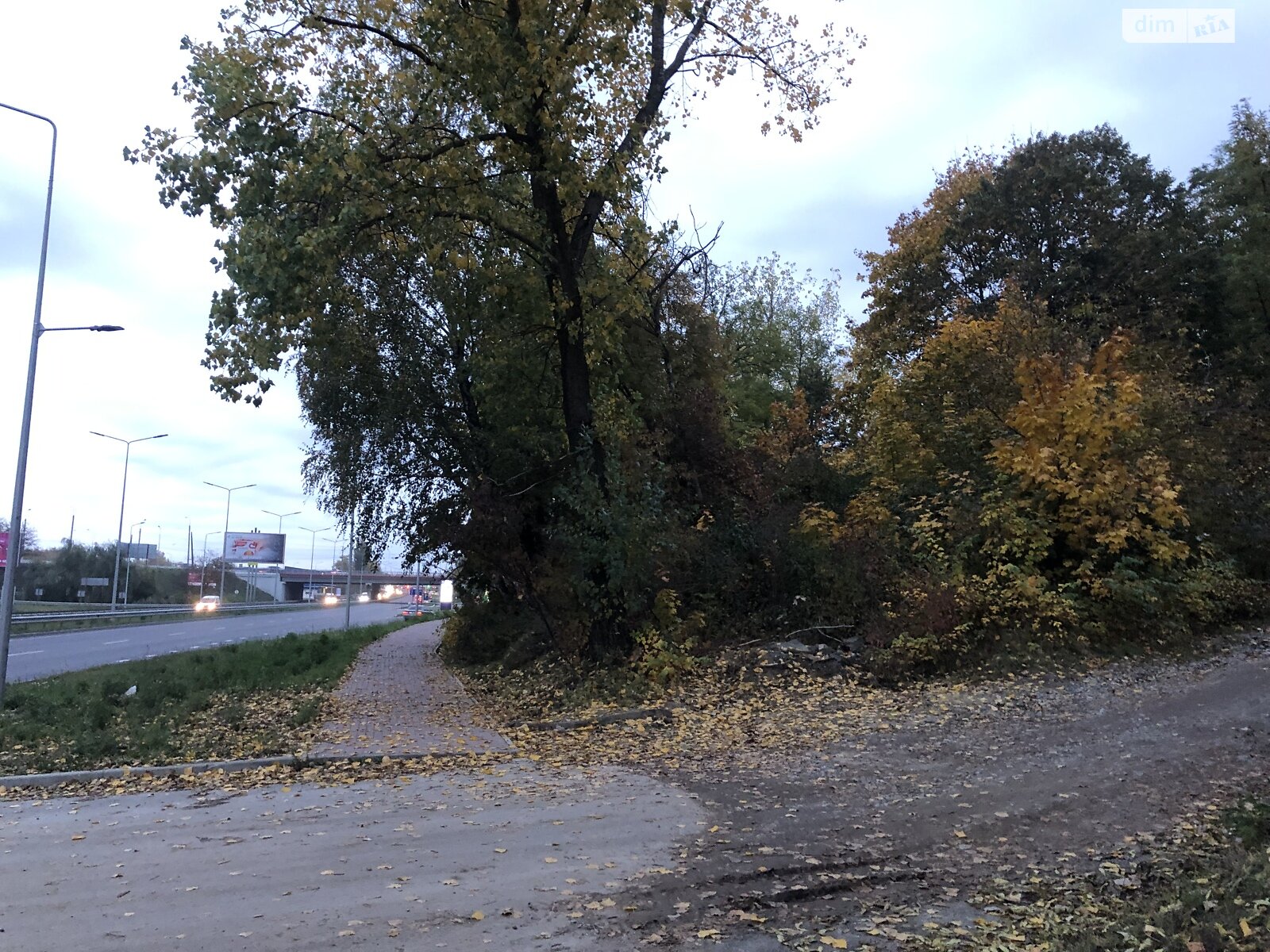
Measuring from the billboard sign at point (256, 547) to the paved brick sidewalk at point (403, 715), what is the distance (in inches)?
3208

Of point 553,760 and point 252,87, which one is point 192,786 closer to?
point 553,760

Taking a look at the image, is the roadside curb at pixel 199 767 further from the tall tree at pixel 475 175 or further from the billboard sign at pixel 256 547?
the billboard sign at pixel 256 547

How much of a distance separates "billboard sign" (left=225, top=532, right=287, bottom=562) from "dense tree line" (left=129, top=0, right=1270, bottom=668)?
82813 millimetres

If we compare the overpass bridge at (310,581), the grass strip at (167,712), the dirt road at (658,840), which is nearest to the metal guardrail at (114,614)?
the grass strip at (167,712)

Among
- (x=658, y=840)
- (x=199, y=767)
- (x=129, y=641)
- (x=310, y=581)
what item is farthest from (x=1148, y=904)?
(x=310, y=581)

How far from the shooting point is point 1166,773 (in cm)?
770

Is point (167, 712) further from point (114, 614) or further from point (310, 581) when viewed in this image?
point (310, 581)

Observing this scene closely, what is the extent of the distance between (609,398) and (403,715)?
611 centimetres

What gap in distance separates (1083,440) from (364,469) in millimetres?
14752

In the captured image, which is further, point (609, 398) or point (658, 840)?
point (609, 398)

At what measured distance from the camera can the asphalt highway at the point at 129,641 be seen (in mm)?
24375

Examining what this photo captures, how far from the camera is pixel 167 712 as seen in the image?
13656mm

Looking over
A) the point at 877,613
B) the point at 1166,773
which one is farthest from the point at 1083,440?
the point at 1166,773

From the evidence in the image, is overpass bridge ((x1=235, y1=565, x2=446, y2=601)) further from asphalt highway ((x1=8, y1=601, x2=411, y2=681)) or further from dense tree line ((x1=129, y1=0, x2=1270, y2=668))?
dense tree line ((x1=129, y1=0, x2=1270, y2=668))
